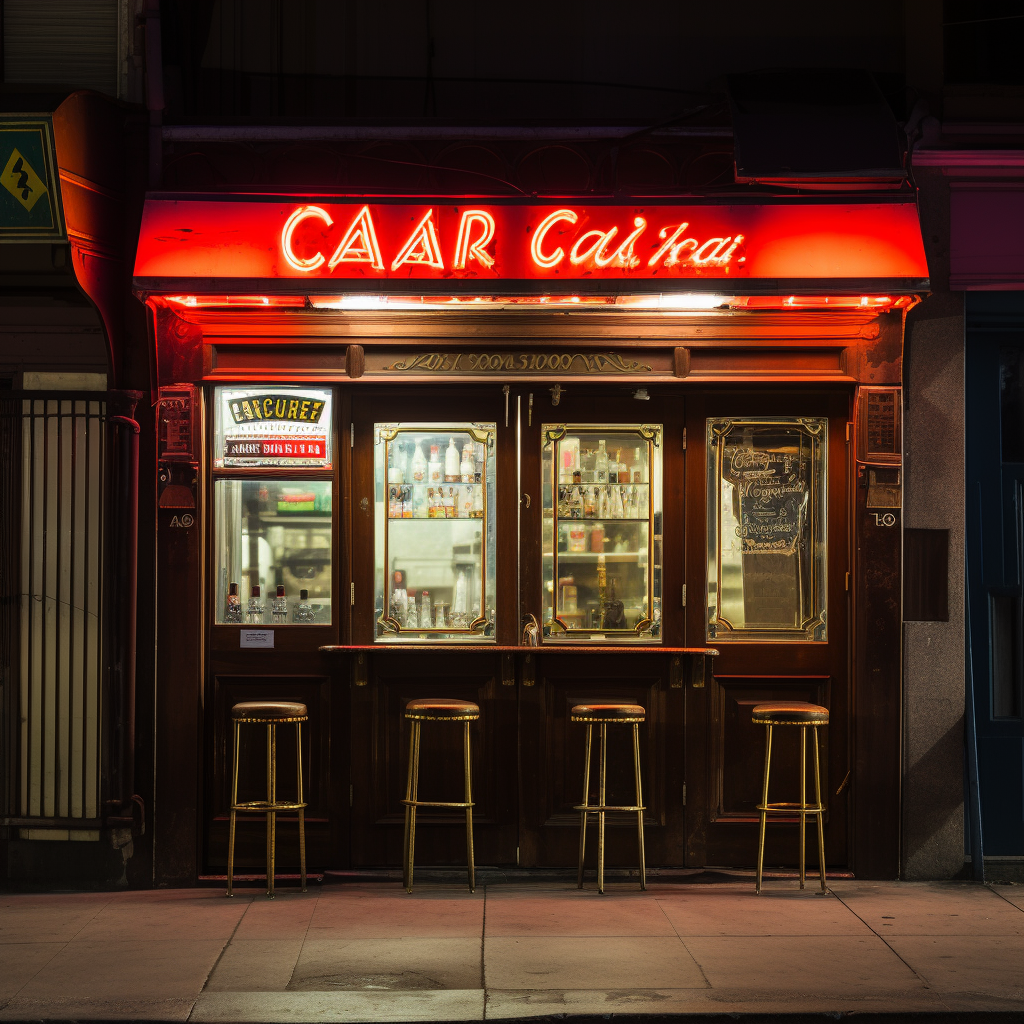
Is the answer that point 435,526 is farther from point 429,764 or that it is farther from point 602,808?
point 602,808

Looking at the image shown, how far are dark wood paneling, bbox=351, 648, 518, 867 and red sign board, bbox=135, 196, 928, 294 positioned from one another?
241 centimetres

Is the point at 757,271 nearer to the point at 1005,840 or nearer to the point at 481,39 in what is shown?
the point at 481,39

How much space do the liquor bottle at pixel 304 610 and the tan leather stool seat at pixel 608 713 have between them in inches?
72.5

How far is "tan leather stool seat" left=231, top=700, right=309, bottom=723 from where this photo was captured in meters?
6.94

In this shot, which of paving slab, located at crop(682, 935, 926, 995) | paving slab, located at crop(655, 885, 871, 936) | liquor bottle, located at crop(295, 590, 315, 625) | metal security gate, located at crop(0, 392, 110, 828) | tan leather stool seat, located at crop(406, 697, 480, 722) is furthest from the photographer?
liquor bottle, located at crop(295, 590, 315, 625)

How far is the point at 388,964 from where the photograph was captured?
227 inches

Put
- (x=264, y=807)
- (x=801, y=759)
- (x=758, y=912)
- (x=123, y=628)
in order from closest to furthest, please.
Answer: (x=758, y=912) < (x=264, y=807) < (x=801, y=759) < (x=123, y=628)

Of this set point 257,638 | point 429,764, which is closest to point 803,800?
point 429,764

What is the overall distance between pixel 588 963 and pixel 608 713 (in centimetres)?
157

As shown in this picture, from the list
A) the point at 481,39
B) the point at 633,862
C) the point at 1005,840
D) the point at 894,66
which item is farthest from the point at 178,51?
the point at 1005,840

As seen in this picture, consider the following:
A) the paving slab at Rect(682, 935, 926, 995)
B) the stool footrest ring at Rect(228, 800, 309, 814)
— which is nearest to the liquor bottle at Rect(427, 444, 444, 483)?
the stool footrest ring at Rect(228, 800, 309, 814)

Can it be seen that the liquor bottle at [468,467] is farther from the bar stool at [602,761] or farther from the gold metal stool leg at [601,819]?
the gold metal stool leg at [601,819]

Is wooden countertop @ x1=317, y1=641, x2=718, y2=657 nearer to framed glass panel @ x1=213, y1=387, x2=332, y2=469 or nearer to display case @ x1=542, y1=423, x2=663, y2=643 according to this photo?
display case @ x1=542, y1=423, x2=663, y2=643

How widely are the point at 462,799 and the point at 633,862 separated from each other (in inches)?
45.5
